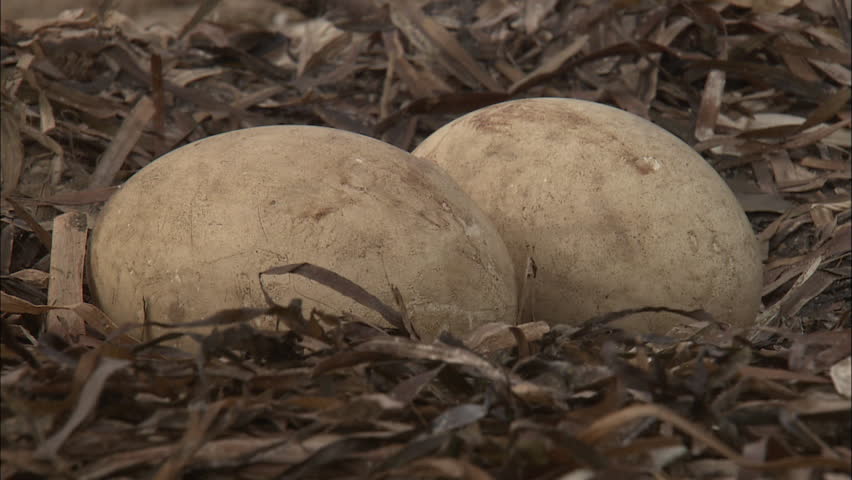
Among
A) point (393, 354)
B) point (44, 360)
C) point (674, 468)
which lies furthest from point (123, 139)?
point (674, 468)

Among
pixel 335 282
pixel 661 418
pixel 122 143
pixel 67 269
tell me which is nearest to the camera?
pixel 661 418

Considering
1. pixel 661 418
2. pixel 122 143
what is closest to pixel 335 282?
pixel 661 418

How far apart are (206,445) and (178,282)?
0.46m

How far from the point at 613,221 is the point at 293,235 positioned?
63 centimetres

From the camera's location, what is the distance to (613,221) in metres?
1.97

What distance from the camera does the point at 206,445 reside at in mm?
1328

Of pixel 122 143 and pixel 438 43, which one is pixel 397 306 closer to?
pixel 122 143

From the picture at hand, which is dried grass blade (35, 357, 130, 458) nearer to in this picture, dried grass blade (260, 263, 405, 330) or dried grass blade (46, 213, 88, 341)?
dried grass blade (260, 263, 405, 330)

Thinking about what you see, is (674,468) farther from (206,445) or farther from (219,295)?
(219,295)

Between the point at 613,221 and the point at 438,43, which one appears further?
the point at 438,43

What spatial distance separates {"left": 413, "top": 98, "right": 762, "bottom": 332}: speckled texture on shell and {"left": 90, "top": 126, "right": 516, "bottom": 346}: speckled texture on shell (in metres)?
0.14

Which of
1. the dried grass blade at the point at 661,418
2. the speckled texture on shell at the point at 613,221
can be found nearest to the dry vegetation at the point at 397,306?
the dried grass blade at the point at 661,418

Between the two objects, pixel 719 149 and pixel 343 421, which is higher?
pixel 343 421

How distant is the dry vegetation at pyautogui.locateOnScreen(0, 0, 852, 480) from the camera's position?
132cm
